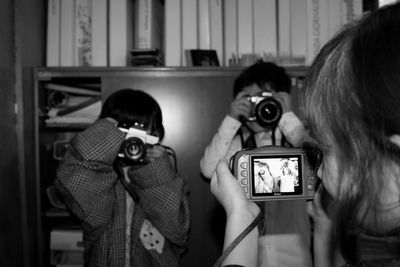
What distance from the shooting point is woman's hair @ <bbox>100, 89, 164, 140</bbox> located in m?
1.22

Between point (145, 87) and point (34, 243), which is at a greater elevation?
point (145, 87)

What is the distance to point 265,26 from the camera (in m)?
1.52

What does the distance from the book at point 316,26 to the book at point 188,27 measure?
0.51 meters

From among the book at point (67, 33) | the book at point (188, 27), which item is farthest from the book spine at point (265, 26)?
the book at point (67, 33)

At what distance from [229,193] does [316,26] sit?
3.80 ft

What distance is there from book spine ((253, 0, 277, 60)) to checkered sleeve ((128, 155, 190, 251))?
2.42 feet

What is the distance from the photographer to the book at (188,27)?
150 cm

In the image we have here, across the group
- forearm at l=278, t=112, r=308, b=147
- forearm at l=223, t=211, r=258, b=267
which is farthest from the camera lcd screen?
forearm at l=278, t=112, r=308, b=147

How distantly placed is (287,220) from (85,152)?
2.31 ft

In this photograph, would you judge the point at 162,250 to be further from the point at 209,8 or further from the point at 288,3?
the point at 288,3

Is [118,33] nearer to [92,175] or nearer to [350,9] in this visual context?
[92,175]

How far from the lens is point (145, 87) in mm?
1440

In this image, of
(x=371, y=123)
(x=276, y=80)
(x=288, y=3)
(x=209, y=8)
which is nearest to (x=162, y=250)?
(x=276, y=80)

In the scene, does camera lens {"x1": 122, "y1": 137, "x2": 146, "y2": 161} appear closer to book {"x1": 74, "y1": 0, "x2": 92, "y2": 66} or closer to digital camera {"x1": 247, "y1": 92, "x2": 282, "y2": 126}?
digital camera {"x1": 247, "y1": 92, "x2": 282, "y2": 126}
